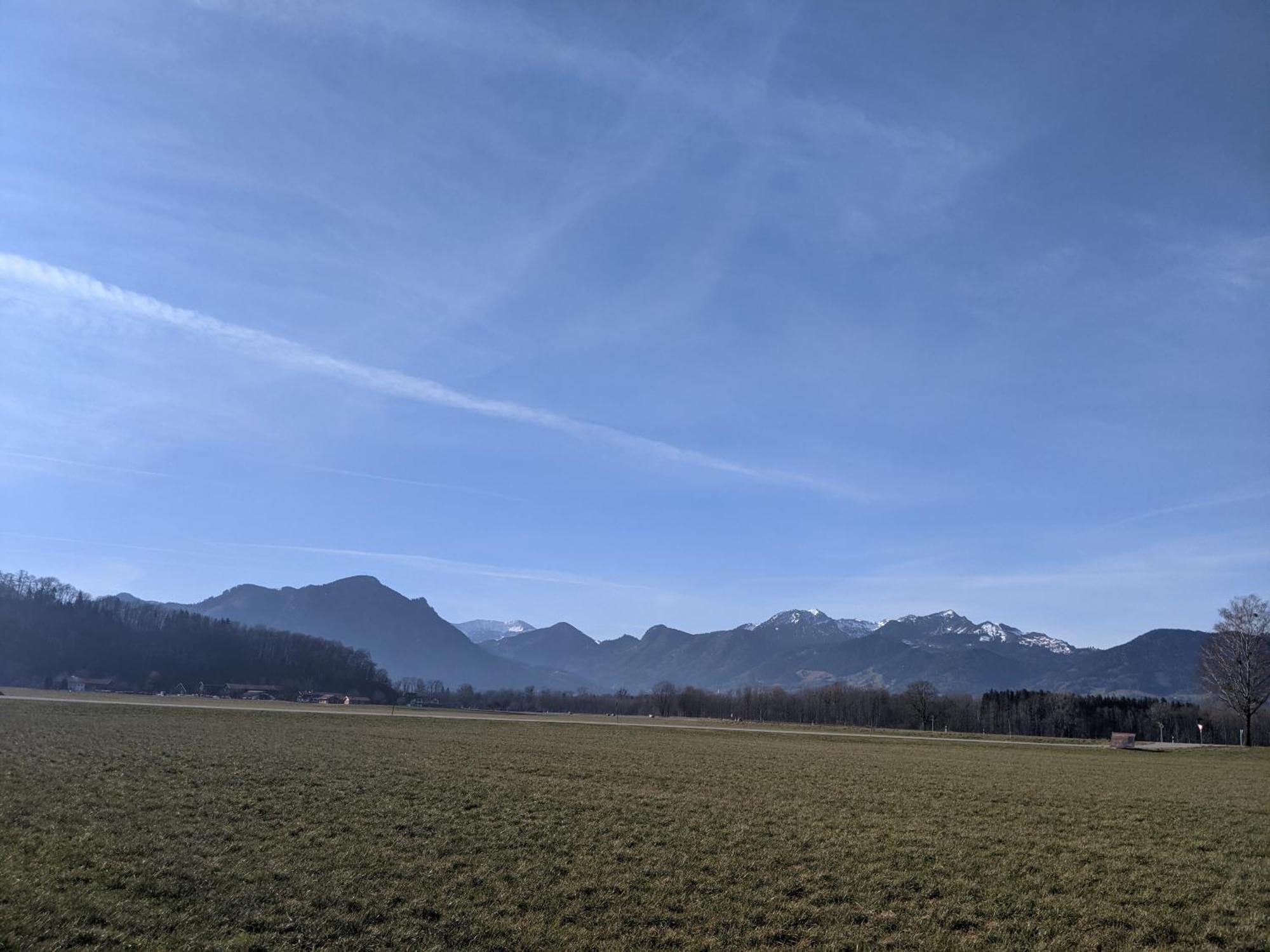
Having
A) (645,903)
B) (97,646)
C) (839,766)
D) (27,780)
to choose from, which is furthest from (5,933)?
(97,646)

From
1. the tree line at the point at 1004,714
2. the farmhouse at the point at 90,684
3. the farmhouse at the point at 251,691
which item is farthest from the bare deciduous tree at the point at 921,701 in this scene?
the farmhouse at the point at 90,684

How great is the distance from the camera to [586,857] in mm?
15000

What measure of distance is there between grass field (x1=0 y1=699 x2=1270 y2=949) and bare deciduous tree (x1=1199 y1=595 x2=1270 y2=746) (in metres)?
61.9

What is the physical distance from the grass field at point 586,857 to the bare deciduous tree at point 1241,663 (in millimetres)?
61879

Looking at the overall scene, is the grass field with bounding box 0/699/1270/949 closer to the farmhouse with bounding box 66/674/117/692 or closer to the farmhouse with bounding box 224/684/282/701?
the farmhouse with bounding box 66/674/117/692

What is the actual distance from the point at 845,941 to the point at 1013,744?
67034 mm

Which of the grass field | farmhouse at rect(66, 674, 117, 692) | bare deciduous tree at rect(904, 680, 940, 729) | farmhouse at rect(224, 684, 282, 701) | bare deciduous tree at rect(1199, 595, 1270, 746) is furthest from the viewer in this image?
farmhouse at rect(224, 684, 282, 701)

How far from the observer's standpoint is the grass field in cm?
1123

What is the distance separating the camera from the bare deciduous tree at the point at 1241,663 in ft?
258

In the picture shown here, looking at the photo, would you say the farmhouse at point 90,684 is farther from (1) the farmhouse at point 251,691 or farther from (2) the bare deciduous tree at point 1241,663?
(2) the bare deciduous tree at point 1241,663

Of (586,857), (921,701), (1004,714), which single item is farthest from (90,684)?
(586,857)

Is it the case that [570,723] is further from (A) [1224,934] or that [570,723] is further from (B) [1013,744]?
(A) [1224,934]

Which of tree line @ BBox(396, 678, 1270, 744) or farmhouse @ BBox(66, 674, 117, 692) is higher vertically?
tree line @ BBox(396, 678, 1270, 744)

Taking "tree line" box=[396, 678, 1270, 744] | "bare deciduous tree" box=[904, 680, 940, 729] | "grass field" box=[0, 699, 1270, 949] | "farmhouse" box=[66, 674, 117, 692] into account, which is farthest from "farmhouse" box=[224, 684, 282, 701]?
"grass field" box=[0, 699, 1270, 949]
